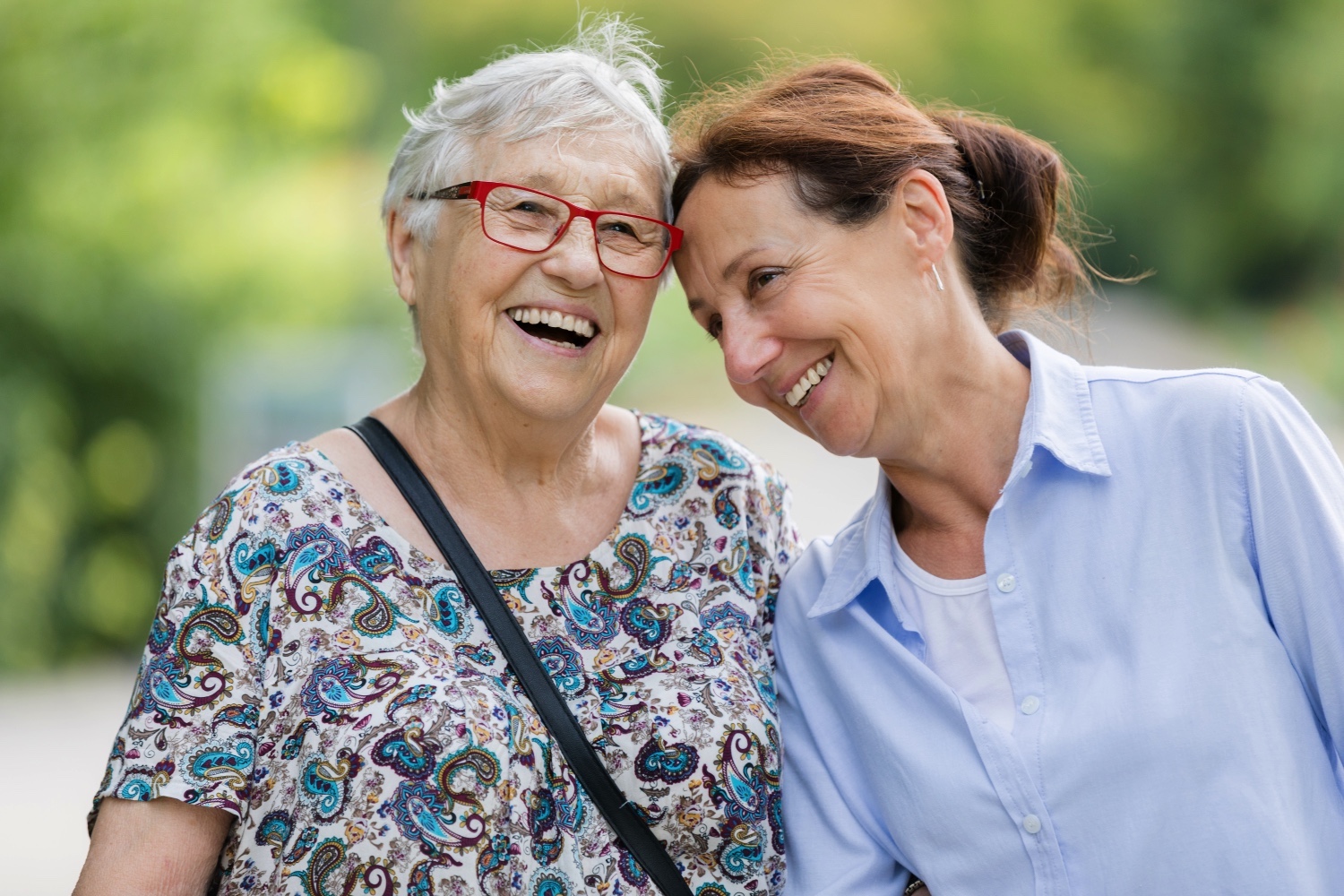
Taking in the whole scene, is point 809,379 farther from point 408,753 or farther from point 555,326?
point 408,753

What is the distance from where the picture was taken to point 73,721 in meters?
7.04

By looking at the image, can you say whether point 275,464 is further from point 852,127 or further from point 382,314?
point 382,314

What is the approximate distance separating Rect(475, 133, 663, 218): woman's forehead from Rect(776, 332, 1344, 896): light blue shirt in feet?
2.60

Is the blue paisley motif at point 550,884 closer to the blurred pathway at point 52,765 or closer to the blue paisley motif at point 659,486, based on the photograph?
the blue paisley motif at point 659,486

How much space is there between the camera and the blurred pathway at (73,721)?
5.02m

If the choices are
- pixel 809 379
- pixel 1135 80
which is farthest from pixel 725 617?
pixel 1135 80

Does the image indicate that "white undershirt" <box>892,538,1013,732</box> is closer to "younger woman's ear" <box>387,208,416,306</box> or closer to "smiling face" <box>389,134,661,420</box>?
"smiling face" <box>389,134,661,420</box>

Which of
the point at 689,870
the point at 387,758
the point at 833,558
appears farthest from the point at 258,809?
the point at 833,558

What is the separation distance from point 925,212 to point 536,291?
69cm

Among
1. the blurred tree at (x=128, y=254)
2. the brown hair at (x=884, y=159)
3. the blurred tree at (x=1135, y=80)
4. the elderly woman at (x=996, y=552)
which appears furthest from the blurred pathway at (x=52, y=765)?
the blurred tree at (x=1135, y=80)

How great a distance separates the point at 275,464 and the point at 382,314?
475 inches

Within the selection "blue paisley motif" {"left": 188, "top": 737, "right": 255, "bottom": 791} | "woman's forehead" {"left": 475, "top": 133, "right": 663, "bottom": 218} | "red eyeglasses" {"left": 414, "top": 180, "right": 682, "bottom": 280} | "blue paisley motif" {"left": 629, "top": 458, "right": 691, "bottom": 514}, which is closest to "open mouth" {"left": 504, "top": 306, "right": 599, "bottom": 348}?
"red eyeglasses" {"left": 414, "top": 180, "right": 682, "bottom": 280}

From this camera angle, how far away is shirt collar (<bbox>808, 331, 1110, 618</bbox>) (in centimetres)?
209

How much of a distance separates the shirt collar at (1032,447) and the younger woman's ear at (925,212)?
250 mm
